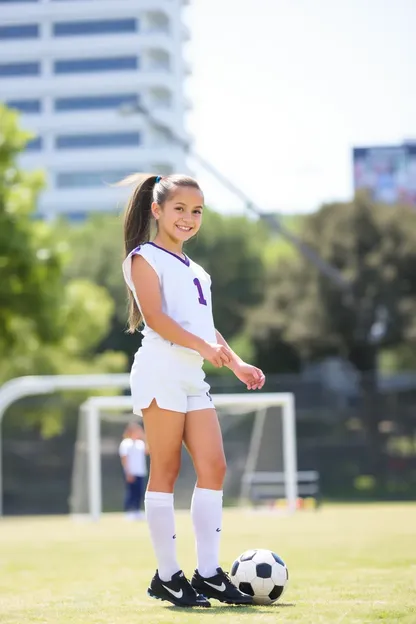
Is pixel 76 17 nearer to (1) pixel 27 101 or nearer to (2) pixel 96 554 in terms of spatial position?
(1) pixel 27 101

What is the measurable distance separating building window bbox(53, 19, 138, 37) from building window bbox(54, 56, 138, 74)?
107 inches

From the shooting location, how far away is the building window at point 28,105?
107 metres

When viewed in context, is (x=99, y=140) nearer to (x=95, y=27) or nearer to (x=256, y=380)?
(x=95, y=27)

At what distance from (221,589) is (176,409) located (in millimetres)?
845

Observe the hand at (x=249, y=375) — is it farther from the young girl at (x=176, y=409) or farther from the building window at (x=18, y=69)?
the building window at (x=18, y=69)

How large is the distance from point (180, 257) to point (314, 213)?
36935 mm

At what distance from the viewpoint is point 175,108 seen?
348ft

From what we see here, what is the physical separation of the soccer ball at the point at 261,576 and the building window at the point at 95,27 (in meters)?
97.9

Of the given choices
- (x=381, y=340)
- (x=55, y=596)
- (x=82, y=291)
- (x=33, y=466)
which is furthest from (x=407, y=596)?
(x=381, y=340)

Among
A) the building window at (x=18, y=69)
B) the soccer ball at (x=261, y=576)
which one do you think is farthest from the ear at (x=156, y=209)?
the building window at (x=18, y=69)

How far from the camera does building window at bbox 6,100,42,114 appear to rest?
10712 cm

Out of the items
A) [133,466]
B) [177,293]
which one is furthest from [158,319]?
[133,466]

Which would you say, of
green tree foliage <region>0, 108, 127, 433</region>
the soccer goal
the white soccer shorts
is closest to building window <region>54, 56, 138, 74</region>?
green tree foliage <region>0, 108, 127, 433</region>

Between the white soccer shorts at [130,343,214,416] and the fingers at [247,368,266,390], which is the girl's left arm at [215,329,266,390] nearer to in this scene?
the fingers at [247,368,266,390]
